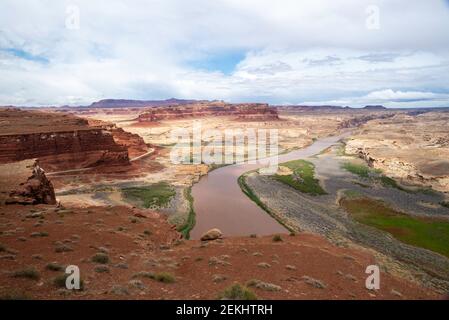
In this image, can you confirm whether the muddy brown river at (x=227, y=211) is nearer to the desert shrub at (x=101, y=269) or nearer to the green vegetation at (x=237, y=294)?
the desert shrub at (x=101, y=269)

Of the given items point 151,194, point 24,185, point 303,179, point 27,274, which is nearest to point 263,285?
point 27,274

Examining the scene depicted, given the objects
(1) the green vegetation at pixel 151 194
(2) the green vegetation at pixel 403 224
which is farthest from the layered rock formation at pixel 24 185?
(2) the green vegetation at pixel 403 224

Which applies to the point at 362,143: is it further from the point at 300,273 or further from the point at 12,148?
the point at 300,273

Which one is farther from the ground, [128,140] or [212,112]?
[212,112]

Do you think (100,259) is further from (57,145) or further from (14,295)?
(57,145)
